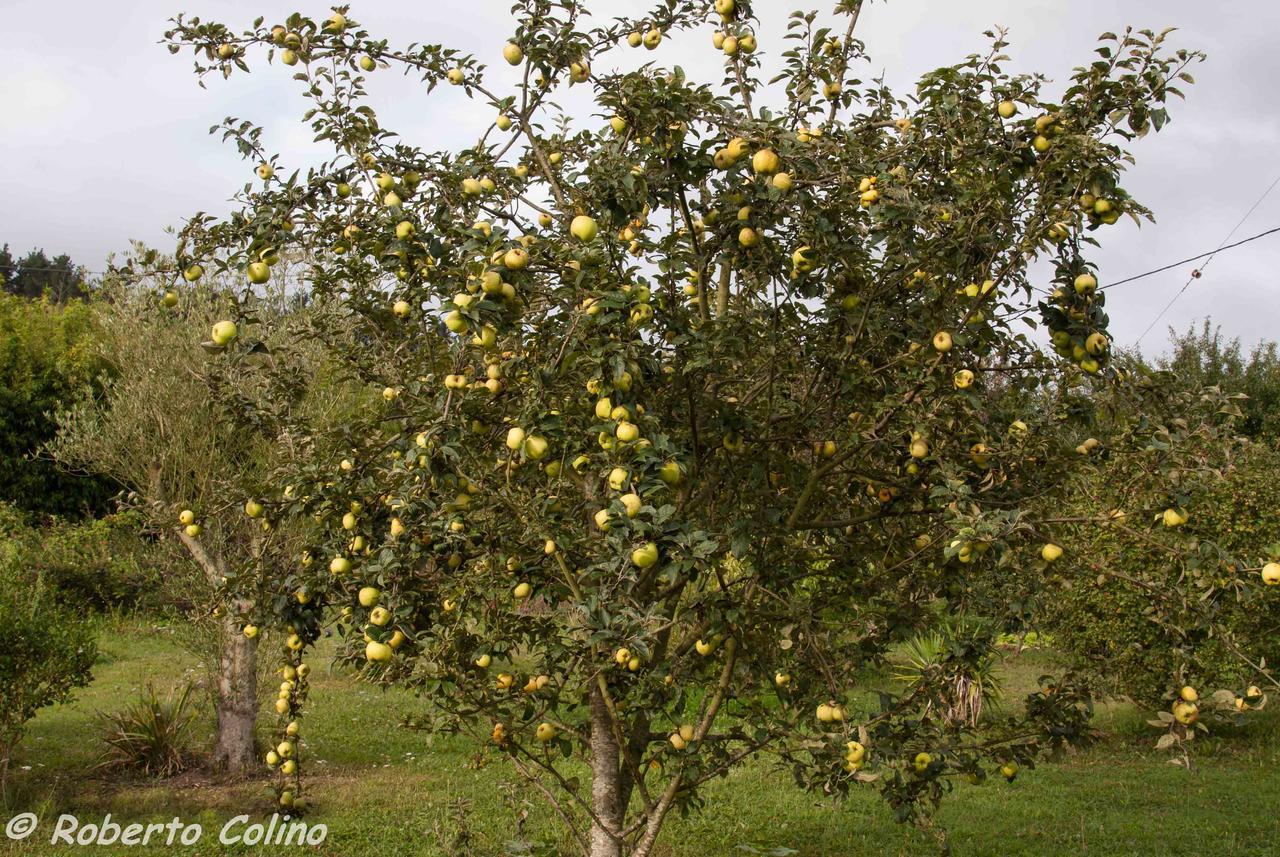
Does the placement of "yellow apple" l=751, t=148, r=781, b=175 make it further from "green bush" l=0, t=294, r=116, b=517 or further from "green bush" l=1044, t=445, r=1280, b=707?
"green bush" l=0, t=294, r=116, b=517

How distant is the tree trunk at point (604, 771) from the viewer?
316 cm

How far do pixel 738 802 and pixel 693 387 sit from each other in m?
4.25

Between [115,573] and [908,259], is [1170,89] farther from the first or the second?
[115,573]

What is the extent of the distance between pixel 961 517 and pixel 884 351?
81 cm

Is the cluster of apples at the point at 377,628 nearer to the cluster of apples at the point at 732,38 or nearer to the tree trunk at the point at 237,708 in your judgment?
the cluster of apples at the point at 732,38

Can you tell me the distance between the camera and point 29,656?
550 centimetres

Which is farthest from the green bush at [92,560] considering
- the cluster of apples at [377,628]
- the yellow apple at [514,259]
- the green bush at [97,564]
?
the yellow apple at [514,259]

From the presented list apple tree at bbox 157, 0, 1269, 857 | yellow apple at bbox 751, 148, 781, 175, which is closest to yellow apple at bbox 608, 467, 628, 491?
apple tree at bbox 157, 0, 1269, 857

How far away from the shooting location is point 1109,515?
2547 mm

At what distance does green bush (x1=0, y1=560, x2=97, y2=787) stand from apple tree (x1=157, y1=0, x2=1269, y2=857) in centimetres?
322

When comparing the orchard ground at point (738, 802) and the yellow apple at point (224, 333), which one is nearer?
the yellow apple at point (224, 333)

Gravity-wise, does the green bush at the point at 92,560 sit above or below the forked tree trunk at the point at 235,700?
above

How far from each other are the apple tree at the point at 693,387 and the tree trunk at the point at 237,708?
3.75m

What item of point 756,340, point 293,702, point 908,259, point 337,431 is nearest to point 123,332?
point 293,702
